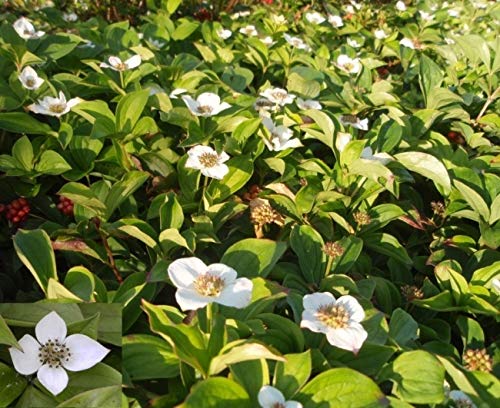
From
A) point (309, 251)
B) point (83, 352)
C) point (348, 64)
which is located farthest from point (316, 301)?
point (348, 64)

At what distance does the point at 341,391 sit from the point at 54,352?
1.75 feet

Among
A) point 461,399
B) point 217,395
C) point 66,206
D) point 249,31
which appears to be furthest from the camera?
point 249,31

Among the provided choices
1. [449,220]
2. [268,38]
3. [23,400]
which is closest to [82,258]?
[23,400]

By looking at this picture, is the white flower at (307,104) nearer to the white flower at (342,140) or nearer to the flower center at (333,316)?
the white flower at (342,140)

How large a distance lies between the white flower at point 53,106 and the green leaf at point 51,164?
16cm

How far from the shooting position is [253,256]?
4.29ft

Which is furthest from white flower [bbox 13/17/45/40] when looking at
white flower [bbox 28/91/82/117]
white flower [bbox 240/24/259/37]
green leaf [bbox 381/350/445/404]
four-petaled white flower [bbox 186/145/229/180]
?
green leaf [bbox 381/350/445/404]

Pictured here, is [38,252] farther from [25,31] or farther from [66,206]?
[25,31]

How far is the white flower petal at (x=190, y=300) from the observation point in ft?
3.39

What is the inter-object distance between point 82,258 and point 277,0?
3.41 meters

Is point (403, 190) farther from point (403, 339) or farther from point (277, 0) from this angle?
point (277, 0)

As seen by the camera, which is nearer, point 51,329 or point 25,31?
point 51,329

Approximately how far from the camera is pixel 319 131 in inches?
74.9

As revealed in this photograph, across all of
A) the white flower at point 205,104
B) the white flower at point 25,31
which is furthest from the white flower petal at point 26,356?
the white flower at point 25,31
